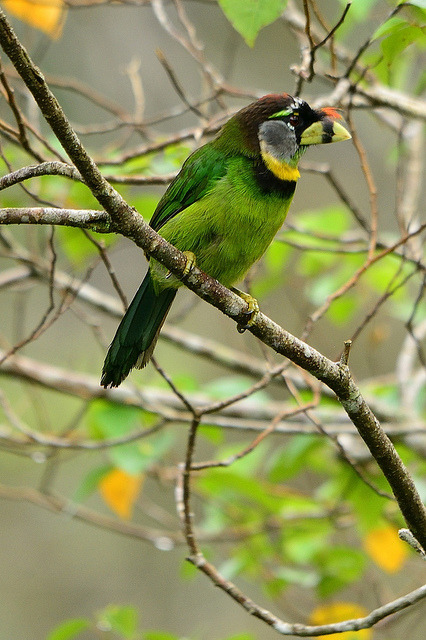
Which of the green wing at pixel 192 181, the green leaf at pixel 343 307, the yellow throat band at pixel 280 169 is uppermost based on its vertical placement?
the green leaf at pixel 343 307

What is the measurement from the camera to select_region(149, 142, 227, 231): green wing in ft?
8.80

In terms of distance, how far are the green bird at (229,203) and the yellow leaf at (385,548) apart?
4.86 ft

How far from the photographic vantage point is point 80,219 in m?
1.76

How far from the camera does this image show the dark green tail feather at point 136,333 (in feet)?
8.30

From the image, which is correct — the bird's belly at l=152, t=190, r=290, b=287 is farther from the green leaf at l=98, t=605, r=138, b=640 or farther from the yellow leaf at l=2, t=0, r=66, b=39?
the yellow leaf at l=2, t=0, r=66, b=39

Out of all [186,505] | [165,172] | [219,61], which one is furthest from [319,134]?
[219,61]

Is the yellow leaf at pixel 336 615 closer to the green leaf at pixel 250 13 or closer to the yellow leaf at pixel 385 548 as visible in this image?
the yellow leaf at pixel 385 548

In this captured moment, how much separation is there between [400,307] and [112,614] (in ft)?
7.32

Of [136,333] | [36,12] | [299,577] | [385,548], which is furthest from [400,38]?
[385,548]

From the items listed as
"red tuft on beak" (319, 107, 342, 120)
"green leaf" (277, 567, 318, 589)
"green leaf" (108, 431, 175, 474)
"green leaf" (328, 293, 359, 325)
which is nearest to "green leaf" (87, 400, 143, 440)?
"green leaf" (108, 431, 175, 474)

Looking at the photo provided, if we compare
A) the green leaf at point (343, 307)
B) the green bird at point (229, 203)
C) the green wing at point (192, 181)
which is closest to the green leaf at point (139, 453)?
the green bird at point (229, 203)

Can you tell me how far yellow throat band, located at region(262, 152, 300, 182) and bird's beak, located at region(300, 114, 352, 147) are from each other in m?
0.16

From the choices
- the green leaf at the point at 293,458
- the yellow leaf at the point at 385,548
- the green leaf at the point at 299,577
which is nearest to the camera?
the green leaf at the point at 299,577

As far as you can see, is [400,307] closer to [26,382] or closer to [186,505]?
[26,382]
